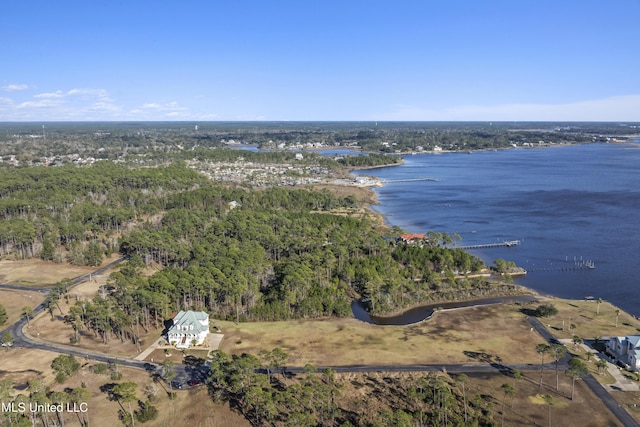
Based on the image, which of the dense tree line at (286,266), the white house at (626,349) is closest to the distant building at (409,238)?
the dense tree line at (286,266)

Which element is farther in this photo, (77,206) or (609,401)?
(77,206)

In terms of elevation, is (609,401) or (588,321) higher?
(588,321)

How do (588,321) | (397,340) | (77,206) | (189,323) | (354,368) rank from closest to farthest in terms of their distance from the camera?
(354,368) < (189,323) < (397,340) < (588,321) < (77,206)

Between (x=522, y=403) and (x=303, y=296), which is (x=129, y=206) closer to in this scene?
(x=303, y=296)

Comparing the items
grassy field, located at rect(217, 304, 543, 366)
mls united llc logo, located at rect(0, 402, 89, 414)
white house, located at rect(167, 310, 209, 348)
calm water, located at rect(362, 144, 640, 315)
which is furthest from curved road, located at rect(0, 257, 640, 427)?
calm water, located at rect(362, 144, 640, 315)

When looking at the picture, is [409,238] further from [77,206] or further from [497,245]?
[77,206]

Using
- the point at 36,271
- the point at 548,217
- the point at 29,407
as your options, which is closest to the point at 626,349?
the point at 29,407

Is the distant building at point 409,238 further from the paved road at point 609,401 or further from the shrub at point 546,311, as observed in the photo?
the paved road at point 609,401
